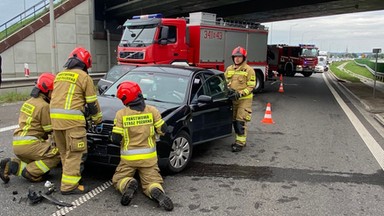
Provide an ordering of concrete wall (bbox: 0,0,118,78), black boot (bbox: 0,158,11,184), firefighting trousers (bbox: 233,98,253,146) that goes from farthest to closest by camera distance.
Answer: concrete wall (bbox: 0,0,118,78), firefighting trousers (bbox: 233,98,253,146), black boot (bbox: 0,158,11,184)

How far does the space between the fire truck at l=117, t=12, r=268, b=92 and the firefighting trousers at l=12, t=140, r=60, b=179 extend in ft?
27.8

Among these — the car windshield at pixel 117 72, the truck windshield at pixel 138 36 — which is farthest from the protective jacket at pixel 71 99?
the truck windshield at pixel 138 36

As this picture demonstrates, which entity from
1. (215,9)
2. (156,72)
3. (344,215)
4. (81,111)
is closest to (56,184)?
(81,111)

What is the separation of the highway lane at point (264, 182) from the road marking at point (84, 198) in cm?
3

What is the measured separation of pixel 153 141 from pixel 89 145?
0.89m

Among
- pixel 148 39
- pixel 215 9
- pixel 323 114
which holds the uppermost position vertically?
pixel 215 9

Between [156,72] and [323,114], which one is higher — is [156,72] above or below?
above

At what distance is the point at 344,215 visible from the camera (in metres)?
4.08

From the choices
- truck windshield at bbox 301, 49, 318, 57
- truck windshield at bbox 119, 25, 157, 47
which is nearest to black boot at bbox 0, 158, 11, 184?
truck windshield at bbox 119, 25, 157, 47

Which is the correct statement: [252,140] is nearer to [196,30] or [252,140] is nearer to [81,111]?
[81,111]

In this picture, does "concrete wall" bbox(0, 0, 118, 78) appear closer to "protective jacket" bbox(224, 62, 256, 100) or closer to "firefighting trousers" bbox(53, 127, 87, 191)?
"protective jacket" bbox(224, 62, 256, 100)

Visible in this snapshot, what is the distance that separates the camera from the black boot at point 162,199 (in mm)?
3982

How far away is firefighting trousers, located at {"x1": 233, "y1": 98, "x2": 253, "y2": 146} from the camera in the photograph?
6.69 m

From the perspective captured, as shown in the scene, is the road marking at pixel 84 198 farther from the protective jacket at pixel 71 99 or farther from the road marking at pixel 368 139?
the road marking at pixel 368 139
